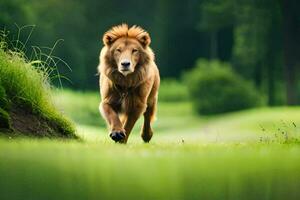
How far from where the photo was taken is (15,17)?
31797 mm

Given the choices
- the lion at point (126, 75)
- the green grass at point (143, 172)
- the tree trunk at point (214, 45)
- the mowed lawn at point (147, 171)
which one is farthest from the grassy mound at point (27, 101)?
the tree trunk at point (214, 45)

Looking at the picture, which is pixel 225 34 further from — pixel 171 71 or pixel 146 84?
pixel 146 84

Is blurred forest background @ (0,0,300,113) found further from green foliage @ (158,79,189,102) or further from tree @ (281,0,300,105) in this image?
green foliage @ (158,79,189,102)

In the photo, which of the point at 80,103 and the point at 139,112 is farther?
the point at 80,103

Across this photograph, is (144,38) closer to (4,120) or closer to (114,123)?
(114,123)

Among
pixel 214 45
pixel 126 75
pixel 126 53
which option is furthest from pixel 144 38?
pixel 214 45

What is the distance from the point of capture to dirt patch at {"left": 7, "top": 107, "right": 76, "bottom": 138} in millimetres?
8169

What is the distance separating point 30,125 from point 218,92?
19.3 m

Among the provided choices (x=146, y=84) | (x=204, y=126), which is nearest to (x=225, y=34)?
(x=204, y=126)

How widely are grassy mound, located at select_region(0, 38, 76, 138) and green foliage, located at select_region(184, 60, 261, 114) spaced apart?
59.7ft

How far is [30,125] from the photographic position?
8.33m

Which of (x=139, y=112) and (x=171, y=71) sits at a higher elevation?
(x=171, y=71)

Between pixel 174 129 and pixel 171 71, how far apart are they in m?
13.0

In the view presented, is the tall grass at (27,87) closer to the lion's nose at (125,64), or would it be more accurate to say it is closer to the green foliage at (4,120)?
the green foliage at (4,120)
